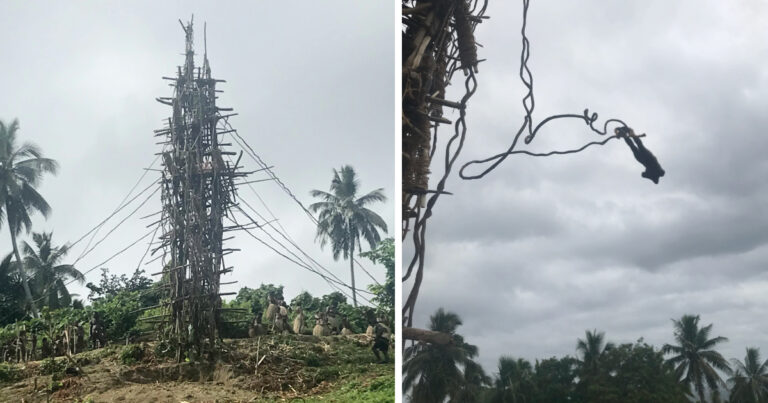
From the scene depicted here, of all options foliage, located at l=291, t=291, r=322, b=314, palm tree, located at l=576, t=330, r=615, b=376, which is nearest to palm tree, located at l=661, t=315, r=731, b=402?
palm tree, located at l=576, t=330, r=615, b=376

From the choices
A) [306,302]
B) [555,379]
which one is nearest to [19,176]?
[306,302]

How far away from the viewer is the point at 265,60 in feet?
13.3

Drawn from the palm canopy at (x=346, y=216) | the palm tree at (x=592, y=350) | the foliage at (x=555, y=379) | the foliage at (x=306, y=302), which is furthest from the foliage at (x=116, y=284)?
the palm tree at (x=592, y=350)

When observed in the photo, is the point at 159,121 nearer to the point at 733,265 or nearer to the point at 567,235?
the point at 567,235

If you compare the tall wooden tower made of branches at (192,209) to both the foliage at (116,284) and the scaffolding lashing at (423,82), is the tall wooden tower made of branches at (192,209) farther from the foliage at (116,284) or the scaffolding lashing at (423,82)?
the scaffolding lashing at (423,82)

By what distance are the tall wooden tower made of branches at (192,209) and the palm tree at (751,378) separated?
2359 millimetres

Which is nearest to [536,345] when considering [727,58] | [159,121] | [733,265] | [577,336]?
[577,336]

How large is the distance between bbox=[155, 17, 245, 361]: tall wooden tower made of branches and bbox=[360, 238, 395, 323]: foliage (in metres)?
0.76

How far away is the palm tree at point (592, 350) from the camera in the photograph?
3062 millimetres

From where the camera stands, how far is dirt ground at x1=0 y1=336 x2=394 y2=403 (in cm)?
354

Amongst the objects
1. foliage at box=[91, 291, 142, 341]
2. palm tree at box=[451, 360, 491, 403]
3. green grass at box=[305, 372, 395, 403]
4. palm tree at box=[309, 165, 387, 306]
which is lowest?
green grass at box=[305, 372, 395, 403]

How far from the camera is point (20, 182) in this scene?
3465 millimetres

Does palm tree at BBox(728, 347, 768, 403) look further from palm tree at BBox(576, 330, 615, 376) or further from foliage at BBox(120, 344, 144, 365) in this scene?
foliage at BBox(120, 344, 144, 365)

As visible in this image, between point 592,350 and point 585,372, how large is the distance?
0.30 ft
